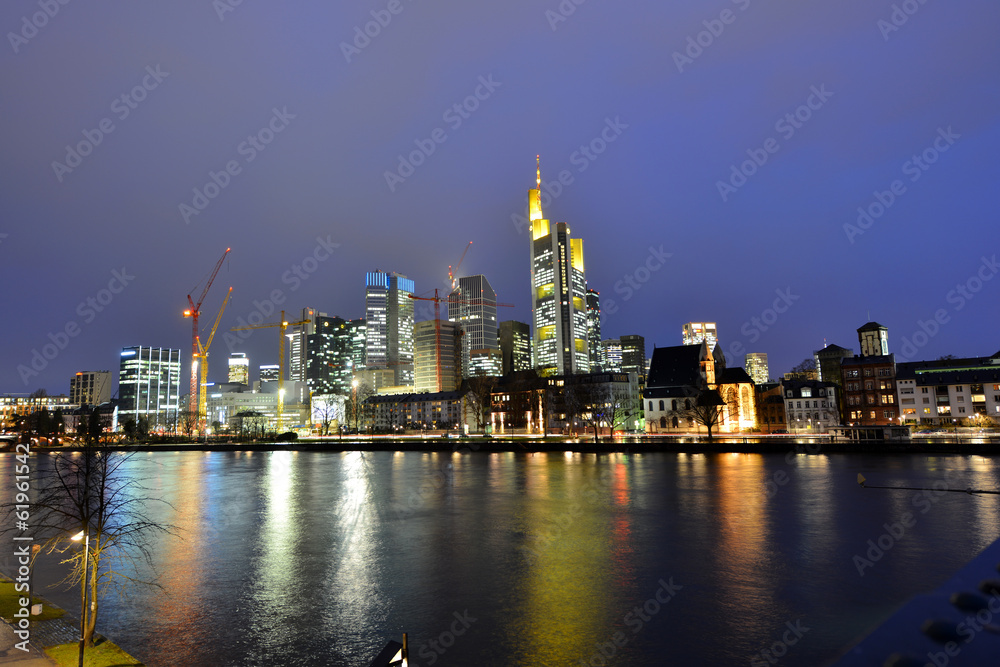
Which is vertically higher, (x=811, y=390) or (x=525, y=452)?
(x=811, y=390)

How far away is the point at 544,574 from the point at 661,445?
3004 inches

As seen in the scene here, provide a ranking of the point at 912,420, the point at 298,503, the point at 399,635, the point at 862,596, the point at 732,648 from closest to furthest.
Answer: the point at 732,648 → the point at 399,635 → the point at 862,596 → the point at 298,503 → the point at 912,420

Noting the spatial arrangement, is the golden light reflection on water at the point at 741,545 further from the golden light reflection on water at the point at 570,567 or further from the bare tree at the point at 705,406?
the bare tree at the point at 705,406

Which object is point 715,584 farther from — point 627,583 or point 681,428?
point 681,428

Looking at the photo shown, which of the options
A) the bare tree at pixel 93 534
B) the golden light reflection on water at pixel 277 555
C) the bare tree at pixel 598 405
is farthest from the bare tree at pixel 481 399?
the bare tree at pixel 93 534

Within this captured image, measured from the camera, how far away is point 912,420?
395ft

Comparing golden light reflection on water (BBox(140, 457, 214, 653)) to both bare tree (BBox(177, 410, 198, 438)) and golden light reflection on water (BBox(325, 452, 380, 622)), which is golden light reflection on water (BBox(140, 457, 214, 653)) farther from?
bare tree (BBox(177, 410, 198, 438))

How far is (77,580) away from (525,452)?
3291 inches

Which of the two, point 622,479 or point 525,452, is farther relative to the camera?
point 525,452

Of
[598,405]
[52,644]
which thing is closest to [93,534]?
[52,644]

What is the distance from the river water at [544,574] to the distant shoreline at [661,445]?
36.7 meters

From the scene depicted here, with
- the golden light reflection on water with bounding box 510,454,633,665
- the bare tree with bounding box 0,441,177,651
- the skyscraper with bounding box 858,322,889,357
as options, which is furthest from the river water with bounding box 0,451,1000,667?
the skyscraper with bounding box 858,322,889,357

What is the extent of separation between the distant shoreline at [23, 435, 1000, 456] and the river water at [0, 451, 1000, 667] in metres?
36.7

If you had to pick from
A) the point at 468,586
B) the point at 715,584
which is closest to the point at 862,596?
the point at 715,584
